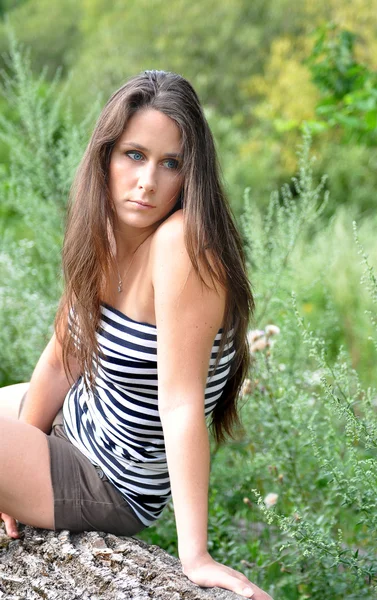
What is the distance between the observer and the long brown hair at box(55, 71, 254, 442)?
1.65 meters

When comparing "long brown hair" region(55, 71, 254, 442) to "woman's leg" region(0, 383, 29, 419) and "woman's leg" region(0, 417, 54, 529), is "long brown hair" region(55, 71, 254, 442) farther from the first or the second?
"woman's leg" region(0, 383, 29, 419)

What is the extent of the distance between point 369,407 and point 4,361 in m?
2.07

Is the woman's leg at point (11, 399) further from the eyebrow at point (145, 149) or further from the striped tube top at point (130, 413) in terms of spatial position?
the eyebrow at point (145, 149)

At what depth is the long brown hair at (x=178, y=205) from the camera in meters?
1.65

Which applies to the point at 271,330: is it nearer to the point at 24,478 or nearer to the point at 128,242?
the point at 128,242

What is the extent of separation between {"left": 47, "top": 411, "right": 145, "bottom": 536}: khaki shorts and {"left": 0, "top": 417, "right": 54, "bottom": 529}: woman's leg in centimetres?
2

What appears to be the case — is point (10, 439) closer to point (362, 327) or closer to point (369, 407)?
point (369, 407)

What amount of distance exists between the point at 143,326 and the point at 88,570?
51cm

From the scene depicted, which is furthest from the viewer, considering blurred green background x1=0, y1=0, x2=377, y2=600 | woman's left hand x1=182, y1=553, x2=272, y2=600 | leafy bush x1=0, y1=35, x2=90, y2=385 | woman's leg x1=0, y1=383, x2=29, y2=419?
leafy bush x1=0, y1=35, x2=90, y2=385

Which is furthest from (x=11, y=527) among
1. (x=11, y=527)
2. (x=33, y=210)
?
(x=33, y=210)

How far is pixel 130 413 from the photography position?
1746 millimetres

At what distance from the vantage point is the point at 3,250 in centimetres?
347

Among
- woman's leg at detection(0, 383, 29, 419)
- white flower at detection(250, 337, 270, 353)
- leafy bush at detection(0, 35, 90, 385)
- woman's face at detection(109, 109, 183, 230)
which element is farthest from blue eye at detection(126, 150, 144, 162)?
leafy bush at detection(0, 35, 90, 385)

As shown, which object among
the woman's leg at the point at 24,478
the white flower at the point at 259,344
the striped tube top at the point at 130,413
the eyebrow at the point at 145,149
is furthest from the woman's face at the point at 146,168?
the white flower at the point at 259,344
